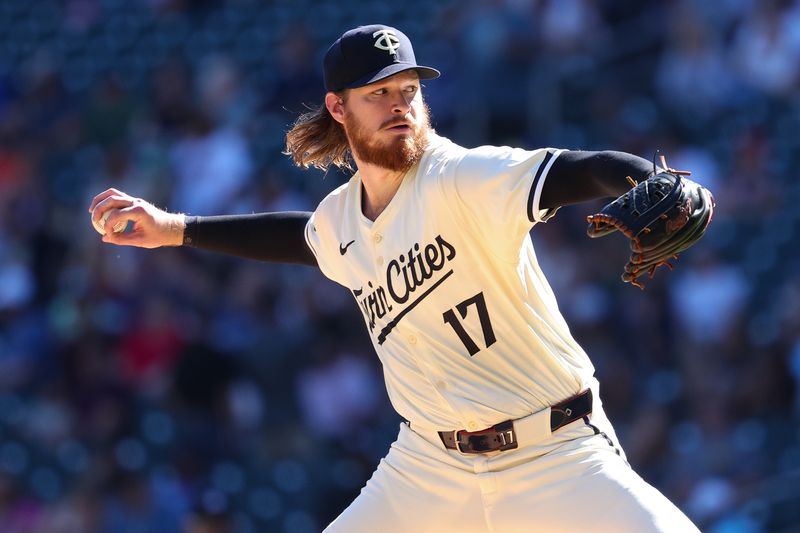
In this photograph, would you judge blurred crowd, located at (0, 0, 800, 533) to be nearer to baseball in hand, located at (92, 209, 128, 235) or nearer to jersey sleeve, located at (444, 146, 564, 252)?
baseball in hand, located at (92, 209, 128, 235)

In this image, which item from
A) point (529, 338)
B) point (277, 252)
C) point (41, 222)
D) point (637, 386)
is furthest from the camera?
point (41, 222)

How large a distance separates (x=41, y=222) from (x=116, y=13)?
2993 millimetres

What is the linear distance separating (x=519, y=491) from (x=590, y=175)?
3.42 ft

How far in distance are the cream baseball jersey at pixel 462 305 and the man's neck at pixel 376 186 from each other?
0.20ft

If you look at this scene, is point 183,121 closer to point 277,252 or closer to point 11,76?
point 11,76

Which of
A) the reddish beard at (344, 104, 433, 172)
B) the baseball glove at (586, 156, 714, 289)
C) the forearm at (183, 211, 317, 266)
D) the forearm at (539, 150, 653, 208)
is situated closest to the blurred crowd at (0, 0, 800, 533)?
the forearm at (183, 211, 317, 266)

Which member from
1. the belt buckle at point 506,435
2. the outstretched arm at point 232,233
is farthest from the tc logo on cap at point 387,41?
the belt buckle at point 506,435

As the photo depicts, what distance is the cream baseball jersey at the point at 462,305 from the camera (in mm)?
3984

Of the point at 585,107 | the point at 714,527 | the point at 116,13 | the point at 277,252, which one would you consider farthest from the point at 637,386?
the point at 116,13

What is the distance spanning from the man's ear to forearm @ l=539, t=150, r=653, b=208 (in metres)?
1.07

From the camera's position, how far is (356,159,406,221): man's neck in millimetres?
4316

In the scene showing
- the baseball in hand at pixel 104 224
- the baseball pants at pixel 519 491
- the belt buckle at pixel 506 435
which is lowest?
the baseball pants at pixel 519 491

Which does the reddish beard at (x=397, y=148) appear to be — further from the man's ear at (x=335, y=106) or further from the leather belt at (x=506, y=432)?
the leather belt at (x=506, y=432)

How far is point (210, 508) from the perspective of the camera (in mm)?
6809
